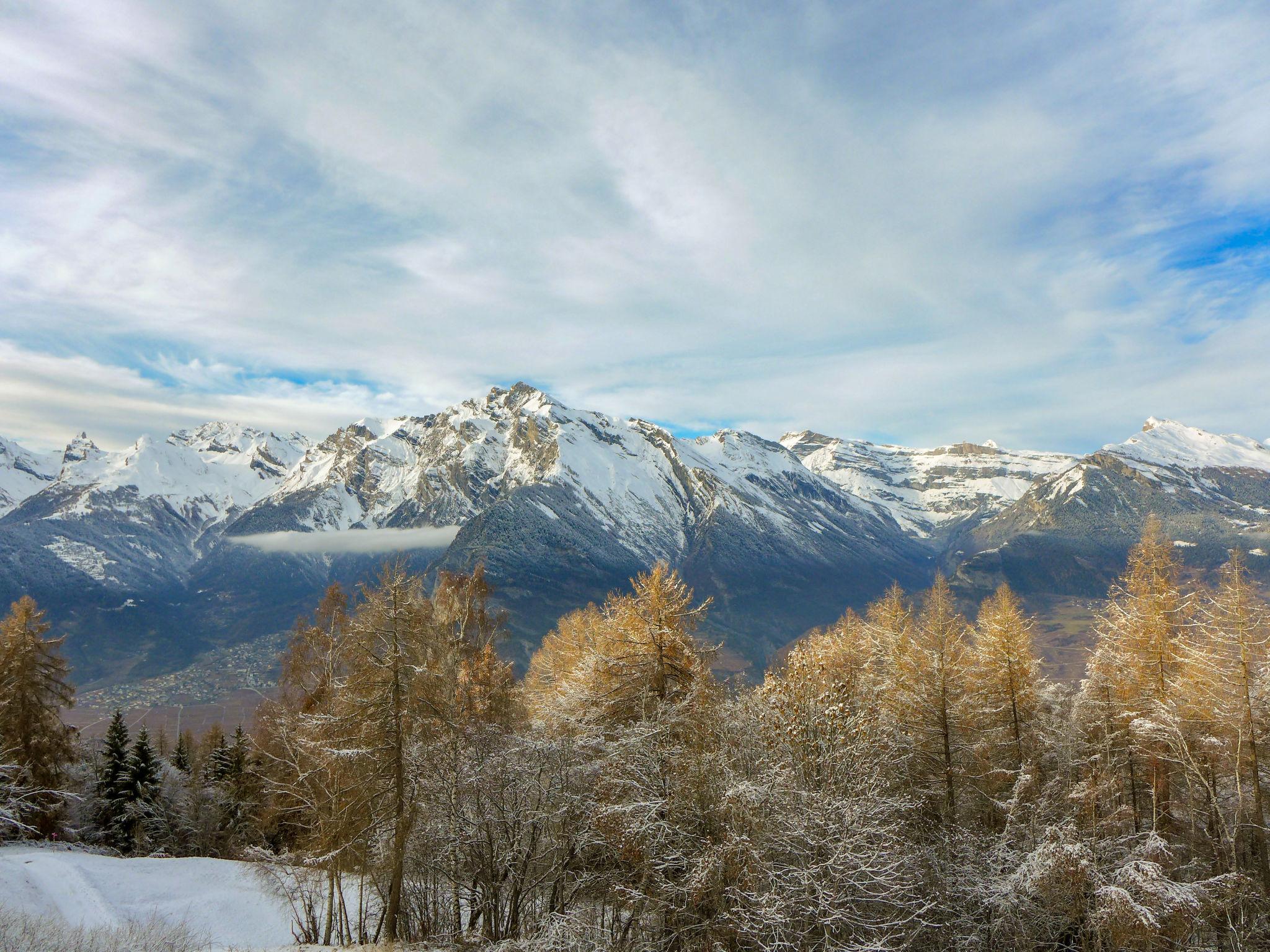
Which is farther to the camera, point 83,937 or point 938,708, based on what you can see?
point 938,708

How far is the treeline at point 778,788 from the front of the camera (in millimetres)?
19484

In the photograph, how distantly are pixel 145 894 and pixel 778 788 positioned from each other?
97.6 ft

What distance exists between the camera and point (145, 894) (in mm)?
31141

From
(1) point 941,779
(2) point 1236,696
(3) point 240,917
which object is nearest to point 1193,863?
(2) point 1236,696

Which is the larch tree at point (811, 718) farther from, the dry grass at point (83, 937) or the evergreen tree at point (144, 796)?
the evergreen tree at point (144, 796)

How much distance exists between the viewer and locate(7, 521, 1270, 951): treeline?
19.5 metres

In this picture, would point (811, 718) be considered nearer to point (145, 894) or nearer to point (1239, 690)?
point (1239, 690)

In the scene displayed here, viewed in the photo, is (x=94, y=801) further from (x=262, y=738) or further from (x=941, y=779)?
(x=941, y=779)

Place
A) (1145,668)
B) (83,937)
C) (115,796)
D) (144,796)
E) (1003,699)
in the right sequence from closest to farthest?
(83,937)
(1145,668)
(1003,699)
(115,796)
(144,796)

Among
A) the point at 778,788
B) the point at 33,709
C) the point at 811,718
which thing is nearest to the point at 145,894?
the point at 33,709

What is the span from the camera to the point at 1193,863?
2577 cm

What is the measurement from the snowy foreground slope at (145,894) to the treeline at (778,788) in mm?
2169

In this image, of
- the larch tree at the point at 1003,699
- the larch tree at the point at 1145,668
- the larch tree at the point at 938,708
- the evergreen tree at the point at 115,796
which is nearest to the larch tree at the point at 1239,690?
the larch tree at the point at 1145,668

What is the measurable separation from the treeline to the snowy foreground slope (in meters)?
2.17
